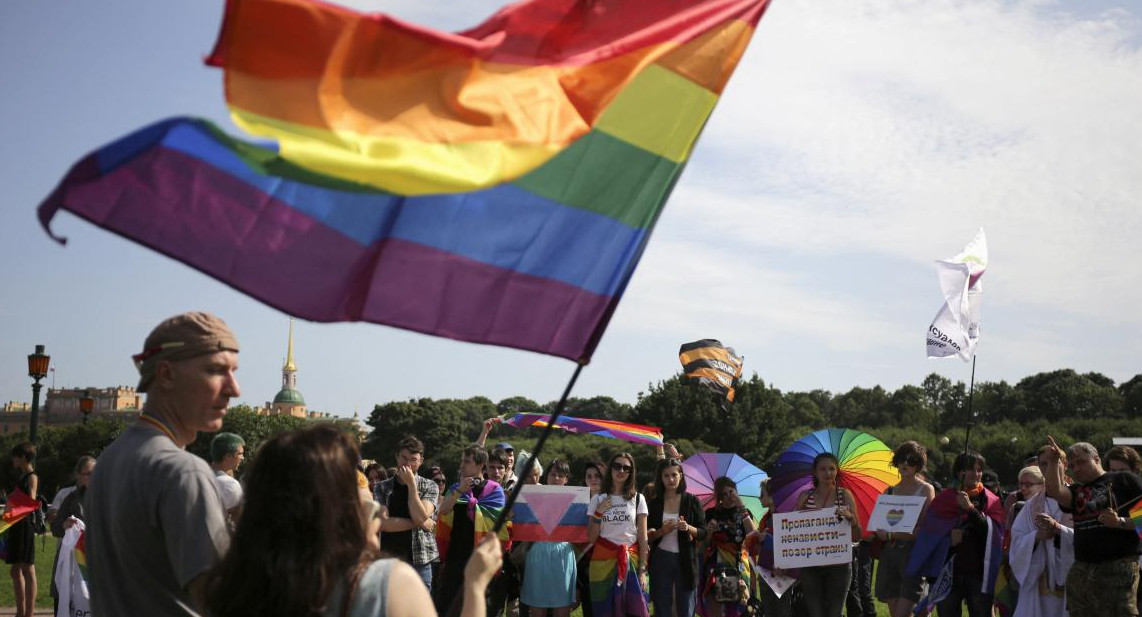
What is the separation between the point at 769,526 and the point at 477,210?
30.2ft

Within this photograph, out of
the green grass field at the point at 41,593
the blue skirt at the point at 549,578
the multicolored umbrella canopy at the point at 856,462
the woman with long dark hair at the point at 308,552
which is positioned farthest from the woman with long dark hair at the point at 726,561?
the woman with long dark hair at the point at 308,552

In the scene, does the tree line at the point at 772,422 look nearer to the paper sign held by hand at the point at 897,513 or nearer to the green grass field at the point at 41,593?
the green grass field at the point at 41,593

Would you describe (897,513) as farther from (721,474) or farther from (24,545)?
(24,545)

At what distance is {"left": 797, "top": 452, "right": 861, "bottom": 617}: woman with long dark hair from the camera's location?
10.9 metres

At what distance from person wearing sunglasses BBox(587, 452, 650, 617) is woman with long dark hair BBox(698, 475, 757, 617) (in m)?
0.93

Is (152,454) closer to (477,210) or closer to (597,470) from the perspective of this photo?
(477,210)

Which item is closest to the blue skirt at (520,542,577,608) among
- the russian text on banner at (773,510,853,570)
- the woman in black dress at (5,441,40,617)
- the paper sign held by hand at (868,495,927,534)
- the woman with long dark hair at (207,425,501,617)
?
the russian text on banner at (773,510,853,570)

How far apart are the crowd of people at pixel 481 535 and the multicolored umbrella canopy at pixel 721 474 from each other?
2.16m

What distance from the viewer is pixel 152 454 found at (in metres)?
3.50

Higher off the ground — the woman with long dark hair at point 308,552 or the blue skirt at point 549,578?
the woman with long dark hair at point 308,552

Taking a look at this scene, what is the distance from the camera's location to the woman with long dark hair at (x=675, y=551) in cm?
1177

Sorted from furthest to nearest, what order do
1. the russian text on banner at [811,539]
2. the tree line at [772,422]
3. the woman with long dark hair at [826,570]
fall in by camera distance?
the tree line at [772,422]
the woman with long dark hair at [826,570]
the russian text on banner at [811,539]

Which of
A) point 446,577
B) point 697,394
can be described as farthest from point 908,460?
point 697,394

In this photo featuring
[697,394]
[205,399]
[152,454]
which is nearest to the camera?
[152,454]
